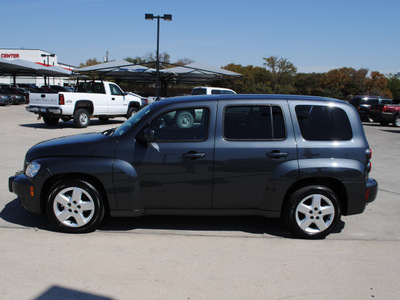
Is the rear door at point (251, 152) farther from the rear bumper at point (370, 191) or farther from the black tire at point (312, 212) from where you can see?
the rear bumper at point (370, 191)

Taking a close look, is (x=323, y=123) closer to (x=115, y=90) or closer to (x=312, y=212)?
(x=312, y=212)

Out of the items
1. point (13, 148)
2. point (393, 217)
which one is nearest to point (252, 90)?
point (13, 148)

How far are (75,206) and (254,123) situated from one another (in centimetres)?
236

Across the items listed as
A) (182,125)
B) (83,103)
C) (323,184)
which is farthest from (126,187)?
(83,103)

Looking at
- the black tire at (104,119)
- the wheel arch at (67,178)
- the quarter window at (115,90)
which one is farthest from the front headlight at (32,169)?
the black tire at (104,119)

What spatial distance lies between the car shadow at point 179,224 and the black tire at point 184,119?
134 centimetres

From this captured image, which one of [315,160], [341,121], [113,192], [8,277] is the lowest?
[8,277]

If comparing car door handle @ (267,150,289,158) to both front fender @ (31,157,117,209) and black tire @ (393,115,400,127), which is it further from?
black tire @ (393,115,400,127)

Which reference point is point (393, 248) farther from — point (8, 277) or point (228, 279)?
point (8, 277)

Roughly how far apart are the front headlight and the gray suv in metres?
0.01

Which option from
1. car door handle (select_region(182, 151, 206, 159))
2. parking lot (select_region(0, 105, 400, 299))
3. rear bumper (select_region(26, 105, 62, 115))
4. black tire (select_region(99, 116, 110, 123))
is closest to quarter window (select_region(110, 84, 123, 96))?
black tire (select_region(99, 116, 110, 123))

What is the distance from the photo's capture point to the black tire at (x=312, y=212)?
452 centimetres

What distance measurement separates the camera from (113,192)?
4441 mm

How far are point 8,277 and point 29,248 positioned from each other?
2.20 feet
